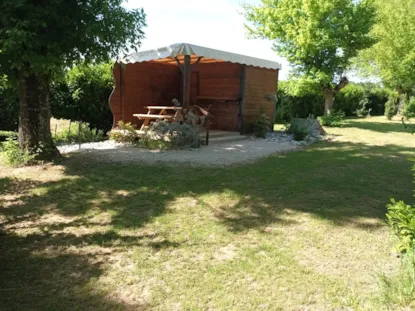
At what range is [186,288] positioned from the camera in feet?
8.34

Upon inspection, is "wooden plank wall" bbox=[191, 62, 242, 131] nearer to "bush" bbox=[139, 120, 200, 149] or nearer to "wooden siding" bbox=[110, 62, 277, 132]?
"wooden siding" bbox=[110, 62, 277, 132]

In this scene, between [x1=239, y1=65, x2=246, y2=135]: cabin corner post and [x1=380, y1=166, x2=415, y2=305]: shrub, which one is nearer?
[x1=380, y1=166, x2=415, y2=305]: shrub

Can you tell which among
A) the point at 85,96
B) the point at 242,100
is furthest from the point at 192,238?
the point at 85,96

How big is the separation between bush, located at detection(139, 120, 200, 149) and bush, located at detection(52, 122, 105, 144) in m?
1.99

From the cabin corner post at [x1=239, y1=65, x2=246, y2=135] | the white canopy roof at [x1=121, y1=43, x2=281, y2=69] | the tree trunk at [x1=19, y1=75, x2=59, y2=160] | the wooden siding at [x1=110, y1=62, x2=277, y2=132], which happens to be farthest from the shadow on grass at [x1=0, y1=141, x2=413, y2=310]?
the wooden siding at [x1=110, y1=62, x2=277, y2=132]

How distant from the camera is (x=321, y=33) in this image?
14484mm

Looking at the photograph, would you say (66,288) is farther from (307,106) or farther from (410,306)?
(307,106)

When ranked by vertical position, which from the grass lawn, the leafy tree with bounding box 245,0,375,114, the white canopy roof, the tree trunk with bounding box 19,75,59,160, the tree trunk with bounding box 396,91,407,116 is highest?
the leafy tree with bounding box 245,0,375,114

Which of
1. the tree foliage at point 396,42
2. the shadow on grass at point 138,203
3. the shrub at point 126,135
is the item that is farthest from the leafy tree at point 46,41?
the tree foliage at point 396,42

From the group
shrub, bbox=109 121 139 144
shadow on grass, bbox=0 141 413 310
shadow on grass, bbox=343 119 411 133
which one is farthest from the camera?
shadow on grass, bbox=343 119 411 133

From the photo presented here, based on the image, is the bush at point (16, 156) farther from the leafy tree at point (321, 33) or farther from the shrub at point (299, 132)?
the leafy tree at point (321, 33)

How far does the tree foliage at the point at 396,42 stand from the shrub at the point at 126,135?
58.0 ft

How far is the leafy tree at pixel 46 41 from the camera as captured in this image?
5082mm

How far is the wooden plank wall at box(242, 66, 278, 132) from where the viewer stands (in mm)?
11023
